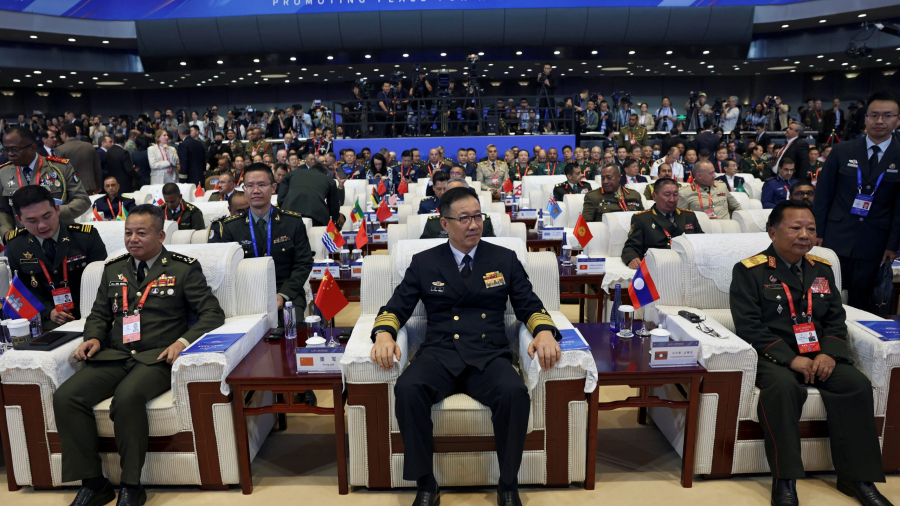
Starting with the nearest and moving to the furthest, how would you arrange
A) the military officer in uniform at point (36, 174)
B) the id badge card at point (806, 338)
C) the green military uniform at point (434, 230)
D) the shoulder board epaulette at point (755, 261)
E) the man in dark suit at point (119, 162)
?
the id badge card at point (806, 338) → the shoulder board epaulette at point (755, 261) → the military officer in uniform at point (36, 174) → the green military uniform at point (434, 230) → the man in dark suit at point (119, 162)

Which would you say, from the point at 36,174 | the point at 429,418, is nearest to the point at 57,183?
the point at 36,174

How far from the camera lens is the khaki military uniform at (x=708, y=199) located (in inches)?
203

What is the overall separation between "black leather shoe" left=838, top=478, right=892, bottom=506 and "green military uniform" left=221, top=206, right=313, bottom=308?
2.60 metres

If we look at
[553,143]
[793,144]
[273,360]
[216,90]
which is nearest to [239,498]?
[273,360]

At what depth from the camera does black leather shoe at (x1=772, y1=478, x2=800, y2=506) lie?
2.19m

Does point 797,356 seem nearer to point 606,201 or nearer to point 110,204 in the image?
point 606,201

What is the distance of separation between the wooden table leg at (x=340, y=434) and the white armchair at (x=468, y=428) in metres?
0.04

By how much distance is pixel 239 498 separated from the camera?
2328 millimetres

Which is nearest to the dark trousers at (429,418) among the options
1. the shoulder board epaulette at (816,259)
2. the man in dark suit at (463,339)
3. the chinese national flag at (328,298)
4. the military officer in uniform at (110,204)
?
the man in dark suit at (463,339)

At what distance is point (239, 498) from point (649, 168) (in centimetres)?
728

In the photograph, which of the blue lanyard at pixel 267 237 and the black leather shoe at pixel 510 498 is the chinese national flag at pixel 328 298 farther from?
the black leather shoe at pixel 510 498

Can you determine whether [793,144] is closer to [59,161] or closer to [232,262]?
[232,262]

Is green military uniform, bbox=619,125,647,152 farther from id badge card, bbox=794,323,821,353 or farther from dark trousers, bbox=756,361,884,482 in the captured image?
dark trousers, bbox=756,361,884,482

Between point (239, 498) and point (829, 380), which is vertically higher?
point (829, 380)
